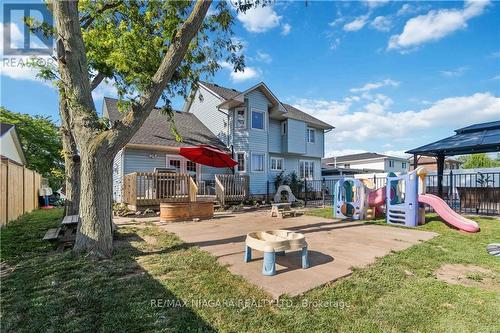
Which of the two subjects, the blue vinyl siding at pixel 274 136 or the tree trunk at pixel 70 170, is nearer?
the tree trunk at pixel 70 170

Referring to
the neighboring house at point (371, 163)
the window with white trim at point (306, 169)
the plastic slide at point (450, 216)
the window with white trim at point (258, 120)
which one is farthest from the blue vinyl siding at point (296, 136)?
the neighboring house at point (371, 163)

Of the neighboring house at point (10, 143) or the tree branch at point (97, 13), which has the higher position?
the tree branch at point (97, 13)

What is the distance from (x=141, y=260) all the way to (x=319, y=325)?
3362mm

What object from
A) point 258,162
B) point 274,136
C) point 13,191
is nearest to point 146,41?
point 13,191

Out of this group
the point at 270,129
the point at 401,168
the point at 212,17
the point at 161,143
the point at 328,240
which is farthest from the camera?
the point at 401,168

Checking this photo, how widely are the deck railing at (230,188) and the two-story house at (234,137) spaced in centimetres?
120

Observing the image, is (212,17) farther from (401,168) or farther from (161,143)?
(401,168)

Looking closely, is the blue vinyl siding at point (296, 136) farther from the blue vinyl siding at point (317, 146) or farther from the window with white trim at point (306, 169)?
the window with white trim at point (306, 169)

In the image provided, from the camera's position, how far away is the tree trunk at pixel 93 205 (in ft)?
16.1

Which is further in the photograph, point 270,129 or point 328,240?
point 270,129

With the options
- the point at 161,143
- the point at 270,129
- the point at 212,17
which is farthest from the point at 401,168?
the point at 212,17

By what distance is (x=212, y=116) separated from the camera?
1930cm

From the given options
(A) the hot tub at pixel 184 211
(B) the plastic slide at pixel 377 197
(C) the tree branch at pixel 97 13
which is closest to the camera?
(C) the tree branch at pixel 97 13

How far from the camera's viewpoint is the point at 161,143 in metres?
14.6
